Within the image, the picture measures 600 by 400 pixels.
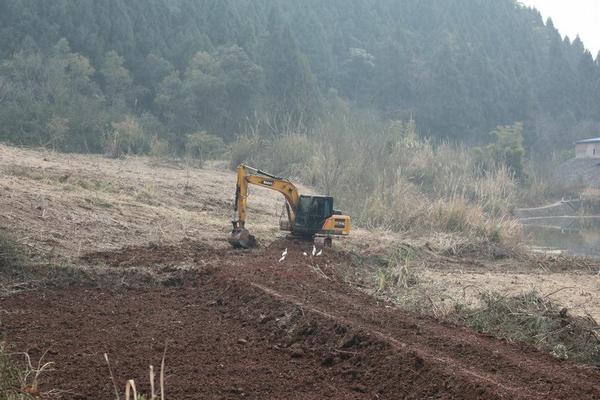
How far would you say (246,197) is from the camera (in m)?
13.5

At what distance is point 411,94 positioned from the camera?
53.7 meters

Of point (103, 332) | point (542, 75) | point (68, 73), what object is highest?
point (542, 75)

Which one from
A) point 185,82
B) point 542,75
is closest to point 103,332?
point 185,82

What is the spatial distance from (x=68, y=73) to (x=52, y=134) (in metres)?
6.74

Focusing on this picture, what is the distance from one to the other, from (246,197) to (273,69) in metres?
25.8

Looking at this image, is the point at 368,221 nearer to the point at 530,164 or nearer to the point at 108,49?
the point at 108,49

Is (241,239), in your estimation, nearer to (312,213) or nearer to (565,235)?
(312,213)

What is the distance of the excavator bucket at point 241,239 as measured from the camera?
44.7 ft

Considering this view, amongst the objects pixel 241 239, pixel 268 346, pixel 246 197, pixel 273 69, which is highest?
pixel 273 69

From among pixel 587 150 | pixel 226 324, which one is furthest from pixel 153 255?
pixel 587 150

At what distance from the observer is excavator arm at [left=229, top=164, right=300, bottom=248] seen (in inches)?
525

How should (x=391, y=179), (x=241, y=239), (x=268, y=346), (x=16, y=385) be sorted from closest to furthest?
(x=16, y=385) < (x=268, y=346) < (x=241, y=239) < (x=391, y=179)

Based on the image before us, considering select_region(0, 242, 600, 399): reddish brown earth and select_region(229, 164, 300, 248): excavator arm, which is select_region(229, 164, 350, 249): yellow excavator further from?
select_region(0, 242, 600, 399): reddish brown earth

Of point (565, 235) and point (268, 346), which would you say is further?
point (565, 235)
